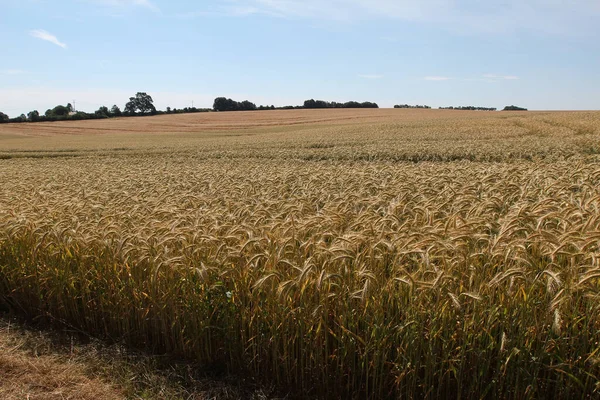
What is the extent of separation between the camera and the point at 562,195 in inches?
187

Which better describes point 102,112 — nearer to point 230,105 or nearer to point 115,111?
point 115,111

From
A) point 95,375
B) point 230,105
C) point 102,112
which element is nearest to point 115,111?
point 102,112

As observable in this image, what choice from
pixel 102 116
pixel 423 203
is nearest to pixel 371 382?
pixel 423 203

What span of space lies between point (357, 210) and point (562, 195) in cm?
208

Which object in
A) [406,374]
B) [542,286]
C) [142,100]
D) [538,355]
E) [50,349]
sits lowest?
[50,349]

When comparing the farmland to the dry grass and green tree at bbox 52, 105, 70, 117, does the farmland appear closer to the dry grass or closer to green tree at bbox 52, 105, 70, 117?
the dry grass

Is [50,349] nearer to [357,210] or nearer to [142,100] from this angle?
[357,210]

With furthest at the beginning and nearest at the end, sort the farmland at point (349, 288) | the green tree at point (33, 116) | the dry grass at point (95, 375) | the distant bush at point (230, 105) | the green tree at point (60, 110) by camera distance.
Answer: the distant bush at point (230, 105), the green tree at point (60, 110), the green tree at point (33, 116), the dry grass at point (95, 375), the farmland at point (349, 288)

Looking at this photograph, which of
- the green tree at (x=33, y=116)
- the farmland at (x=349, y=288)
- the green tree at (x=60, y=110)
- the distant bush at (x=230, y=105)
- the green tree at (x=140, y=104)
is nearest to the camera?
the farmland at (x=349, y=288)

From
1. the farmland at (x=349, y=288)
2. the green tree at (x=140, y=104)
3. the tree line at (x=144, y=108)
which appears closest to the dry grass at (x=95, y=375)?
the farmland at (x=349, y=288)

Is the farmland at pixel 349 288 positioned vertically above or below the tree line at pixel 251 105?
below

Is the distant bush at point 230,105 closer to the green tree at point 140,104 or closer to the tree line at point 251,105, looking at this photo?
the tree line at point 251,105

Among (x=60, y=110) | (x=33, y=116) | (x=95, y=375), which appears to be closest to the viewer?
(x=95, y=375)

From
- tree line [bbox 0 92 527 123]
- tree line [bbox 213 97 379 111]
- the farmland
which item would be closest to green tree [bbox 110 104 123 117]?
tree line [bbox 0 92 527 123]
